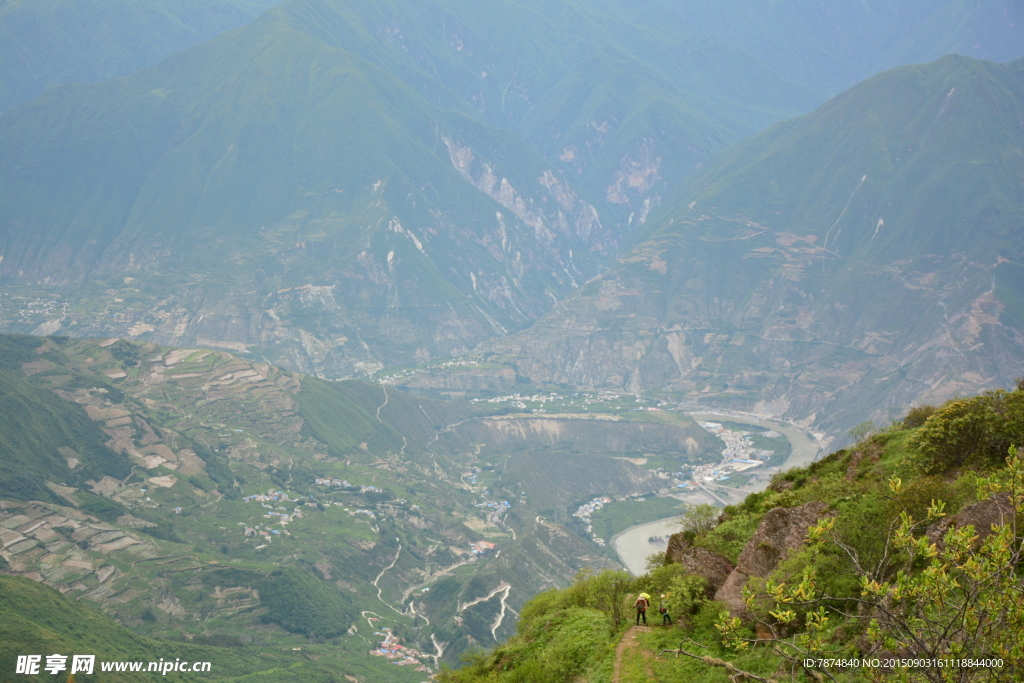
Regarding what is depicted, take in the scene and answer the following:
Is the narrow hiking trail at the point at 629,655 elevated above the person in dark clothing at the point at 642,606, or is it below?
below

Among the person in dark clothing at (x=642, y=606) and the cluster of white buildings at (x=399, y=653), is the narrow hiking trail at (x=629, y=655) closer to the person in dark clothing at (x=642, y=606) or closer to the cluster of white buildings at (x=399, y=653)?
the person in dark clothing at (x=642, y=606)

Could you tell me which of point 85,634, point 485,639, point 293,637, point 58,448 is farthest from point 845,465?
point 58,448

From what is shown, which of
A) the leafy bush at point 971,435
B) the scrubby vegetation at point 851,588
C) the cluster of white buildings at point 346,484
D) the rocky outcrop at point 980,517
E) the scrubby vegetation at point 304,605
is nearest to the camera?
the scrubby vegetation at point 851,588

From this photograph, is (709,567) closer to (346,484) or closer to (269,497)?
(269,497)

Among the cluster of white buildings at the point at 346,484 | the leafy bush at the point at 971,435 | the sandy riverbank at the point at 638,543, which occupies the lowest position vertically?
the sandy riverbank at the point at 638,543

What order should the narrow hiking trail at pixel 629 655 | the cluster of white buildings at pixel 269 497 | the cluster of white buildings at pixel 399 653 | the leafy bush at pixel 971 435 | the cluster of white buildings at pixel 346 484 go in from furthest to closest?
the cluster of white buildings at pixel 346 484, the cluster of white buildings at pixel 269 497, the cluster of white buildings at pixel 399 653, the leafy bush at pixel 971 435, the narrow hiking trail at pixel 629 655

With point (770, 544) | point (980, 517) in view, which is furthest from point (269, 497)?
point (980, 517)

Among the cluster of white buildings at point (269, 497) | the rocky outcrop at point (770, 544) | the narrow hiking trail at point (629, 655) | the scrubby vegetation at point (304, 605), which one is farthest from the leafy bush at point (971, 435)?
the cluster of white buildings at point (269, 497)
